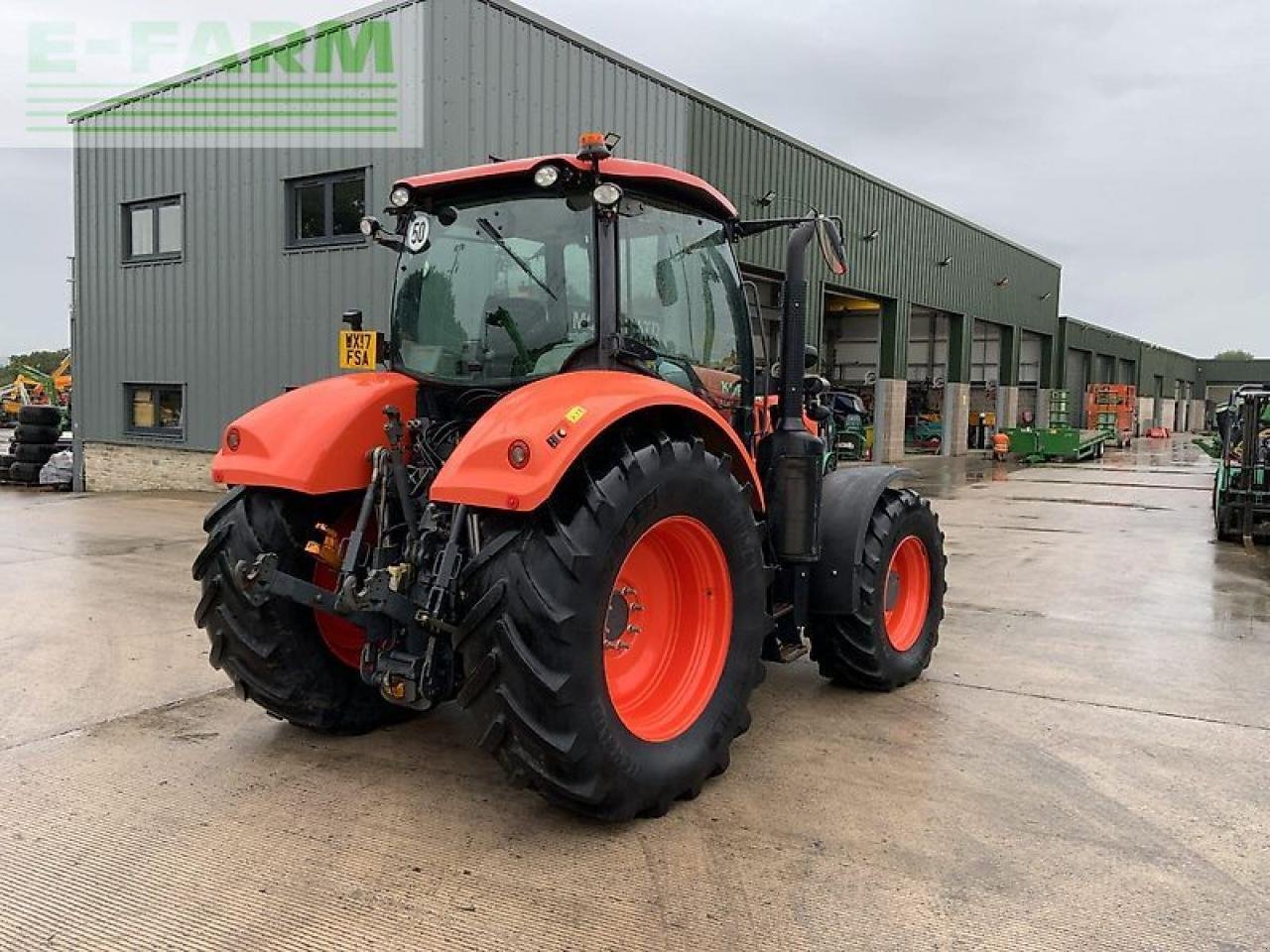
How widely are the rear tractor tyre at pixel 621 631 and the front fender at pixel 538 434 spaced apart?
16 centimetres

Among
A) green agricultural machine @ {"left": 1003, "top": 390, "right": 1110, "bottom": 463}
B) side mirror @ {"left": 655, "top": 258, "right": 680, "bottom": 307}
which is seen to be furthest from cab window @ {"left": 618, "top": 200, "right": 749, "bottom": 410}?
green agricultural machine @ {"left": 1003, "top": 390, "right": 1110, "bottom": 463}

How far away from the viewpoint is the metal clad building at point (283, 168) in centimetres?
1117

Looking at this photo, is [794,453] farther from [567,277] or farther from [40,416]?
[40,416]

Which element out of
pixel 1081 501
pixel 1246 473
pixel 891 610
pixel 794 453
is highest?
pixel 794 453

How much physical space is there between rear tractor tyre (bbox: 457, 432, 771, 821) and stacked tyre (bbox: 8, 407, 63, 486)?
1595 cm

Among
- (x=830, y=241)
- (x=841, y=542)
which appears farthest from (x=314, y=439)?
(x=841, y=542)

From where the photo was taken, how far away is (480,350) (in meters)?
3.84

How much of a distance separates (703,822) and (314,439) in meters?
2.00

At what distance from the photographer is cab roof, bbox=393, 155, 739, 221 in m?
3.54

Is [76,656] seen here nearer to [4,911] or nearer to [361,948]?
[4,911]

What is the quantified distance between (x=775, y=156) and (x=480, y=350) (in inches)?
605

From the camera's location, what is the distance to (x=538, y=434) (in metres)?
3.00

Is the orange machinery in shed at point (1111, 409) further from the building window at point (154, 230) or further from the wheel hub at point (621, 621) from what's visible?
the wheel hub at point (621, 621)

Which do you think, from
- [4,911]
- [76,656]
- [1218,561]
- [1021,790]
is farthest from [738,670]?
[1218,561]
